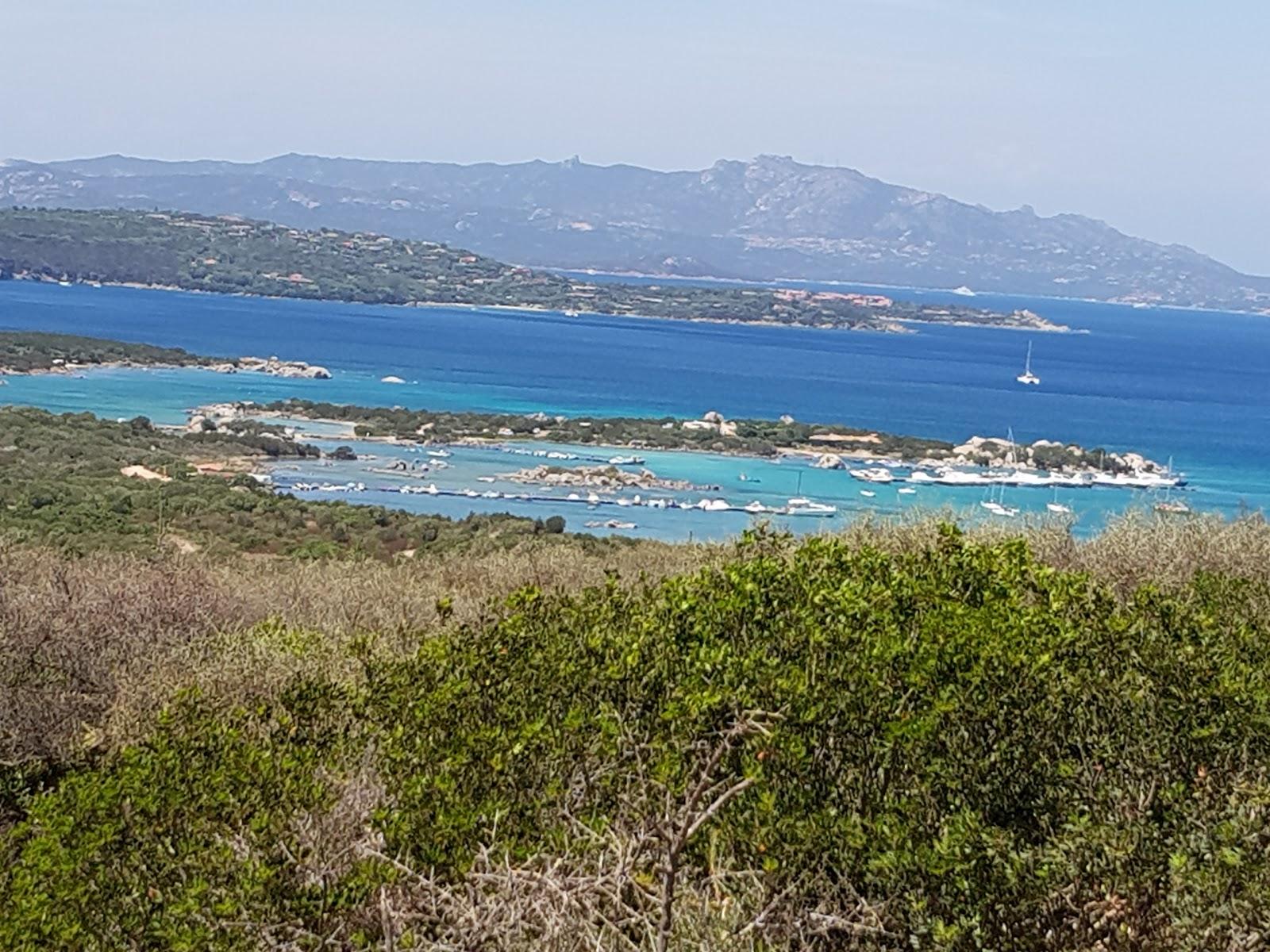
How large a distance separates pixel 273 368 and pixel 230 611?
72.6 metres

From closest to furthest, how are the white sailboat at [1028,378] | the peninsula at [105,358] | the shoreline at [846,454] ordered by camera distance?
the shoreline at [846,454]
the peninsula at [105,358]
the white sailboat at [1028,378]

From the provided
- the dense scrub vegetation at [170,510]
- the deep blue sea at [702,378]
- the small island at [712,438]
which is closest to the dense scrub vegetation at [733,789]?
the dense scrub vegetation at [170,510]

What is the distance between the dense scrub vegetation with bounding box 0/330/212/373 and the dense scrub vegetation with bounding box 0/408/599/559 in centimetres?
2751

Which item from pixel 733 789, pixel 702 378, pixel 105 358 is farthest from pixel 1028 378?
pixel 733 789

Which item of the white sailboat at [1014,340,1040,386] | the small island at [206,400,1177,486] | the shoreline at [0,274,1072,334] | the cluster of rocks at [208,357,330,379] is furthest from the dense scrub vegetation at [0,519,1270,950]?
the shoreline at [0,274,1072,334]

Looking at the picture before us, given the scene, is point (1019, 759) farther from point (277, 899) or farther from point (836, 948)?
point (277, 899)

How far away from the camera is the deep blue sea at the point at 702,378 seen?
A: 67750 mm

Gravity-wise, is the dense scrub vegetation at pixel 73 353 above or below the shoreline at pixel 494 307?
above

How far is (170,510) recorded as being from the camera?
114 feet

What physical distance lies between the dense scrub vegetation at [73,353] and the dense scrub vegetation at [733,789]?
74.2 meters

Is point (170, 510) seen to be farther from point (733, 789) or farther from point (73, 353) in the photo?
point (73, 353)

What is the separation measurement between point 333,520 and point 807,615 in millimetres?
30061

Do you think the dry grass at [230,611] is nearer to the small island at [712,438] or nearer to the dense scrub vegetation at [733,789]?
the dense scrub vegetation at [733,789]

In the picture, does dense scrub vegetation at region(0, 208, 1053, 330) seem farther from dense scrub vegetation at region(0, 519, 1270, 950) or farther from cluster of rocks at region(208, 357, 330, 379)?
dense scrub vegetation at region(0, 519, 1270, 950)
